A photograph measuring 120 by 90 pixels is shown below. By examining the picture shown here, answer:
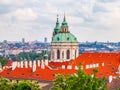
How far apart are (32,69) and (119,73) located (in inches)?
539

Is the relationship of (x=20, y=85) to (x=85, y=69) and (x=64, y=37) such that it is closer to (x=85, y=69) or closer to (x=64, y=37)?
(x=85, y=69)

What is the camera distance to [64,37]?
97.0 meters

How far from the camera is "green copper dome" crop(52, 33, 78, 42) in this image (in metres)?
96.6

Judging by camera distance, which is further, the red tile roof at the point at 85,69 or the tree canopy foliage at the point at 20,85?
the red tile roof at the point at 85,69

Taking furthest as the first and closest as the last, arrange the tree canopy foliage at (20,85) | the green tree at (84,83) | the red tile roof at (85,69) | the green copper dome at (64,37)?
the green copper dome at (64,37) < the red tile roof at (85,69) < the tree canopy foliage at (20,85) < the green tree at (84,83)

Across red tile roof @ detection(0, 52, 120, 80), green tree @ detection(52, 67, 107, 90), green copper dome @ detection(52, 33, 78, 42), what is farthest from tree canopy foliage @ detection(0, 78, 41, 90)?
green copper dome @ detection(52, 33, 78, 42)

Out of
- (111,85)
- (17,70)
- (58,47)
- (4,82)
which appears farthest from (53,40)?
(4,82)

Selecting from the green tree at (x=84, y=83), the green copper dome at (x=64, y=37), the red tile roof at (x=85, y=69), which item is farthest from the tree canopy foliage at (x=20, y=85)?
the green copper dome at (x=64, y=37)

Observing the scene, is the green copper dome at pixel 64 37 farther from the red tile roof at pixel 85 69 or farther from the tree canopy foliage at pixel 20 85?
the tree canopy foliage at pixel 20 85

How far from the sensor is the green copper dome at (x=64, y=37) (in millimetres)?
96562

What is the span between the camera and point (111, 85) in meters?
60.8

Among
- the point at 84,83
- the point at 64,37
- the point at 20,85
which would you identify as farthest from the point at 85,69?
the point at 84,83

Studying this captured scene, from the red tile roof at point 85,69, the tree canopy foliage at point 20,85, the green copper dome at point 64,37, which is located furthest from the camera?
the green copper dome at point 64,37

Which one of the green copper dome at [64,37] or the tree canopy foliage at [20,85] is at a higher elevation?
the green copper dome at [64,37]
